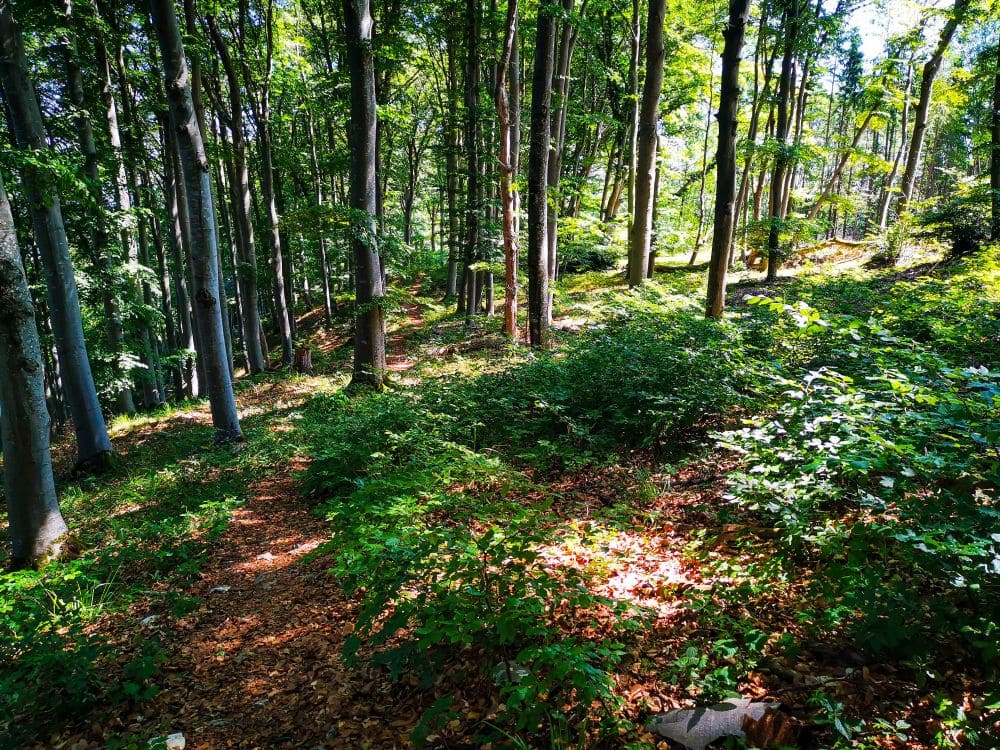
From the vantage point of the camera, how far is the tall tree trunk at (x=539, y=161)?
9.20 m

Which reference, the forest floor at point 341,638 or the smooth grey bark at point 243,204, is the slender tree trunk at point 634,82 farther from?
the forest floor at point 341,638

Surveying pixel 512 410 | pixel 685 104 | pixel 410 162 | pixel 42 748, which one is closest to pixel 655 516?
pixel 512 410

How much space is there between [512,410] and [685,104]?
20.5 meters

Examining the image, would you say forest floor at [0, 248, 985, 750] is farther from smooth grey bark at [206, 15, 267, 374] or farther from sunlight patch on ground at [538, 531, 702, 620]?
smooth grey bark at [206, 15, 267, 374]

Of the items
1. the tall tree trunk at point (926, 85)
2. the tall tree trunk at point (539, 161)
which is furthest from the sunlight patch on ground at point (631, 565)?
the tall tree trunk at point (926, 85)

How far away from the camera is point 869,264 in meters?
17.4

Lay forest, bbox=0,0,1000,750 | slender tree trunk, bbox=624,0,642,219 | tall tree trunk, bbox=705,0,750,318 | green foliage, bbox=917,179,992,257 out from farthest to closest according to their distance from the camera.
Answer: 1. slender tree trunk, bbox=624,0,642,219
2. green foliage, bbox=917,179,992,257
3. tall tree trunk, bbox=705,0,750,318
4. forest, bbox=0,0,1000,750

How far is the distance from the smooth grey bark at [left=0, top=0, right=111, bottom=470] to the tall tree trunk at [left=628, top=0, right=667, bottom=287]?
466 inches

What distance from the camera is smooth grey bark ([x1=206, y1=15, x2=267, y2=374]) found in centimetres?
1316

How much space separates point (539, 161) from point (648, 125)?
4.61 metres

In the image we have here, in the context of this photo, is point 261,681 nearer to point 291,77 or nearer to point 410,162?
point 291,77

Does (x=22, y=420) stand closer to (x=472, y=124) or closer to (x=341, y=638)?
(x=341, y=638)

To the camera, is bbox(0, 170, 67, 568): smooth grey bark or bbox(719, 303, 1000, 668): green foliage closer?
bbox(719, 303, 1000, 668): green foliage

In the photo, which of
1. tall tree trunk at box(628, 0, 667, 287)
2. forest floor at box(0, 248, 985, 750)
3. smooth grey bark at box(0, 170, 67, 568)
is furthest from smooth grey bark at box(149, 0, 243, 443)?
tall tree trunk at box(628, 0, 667, 287)
